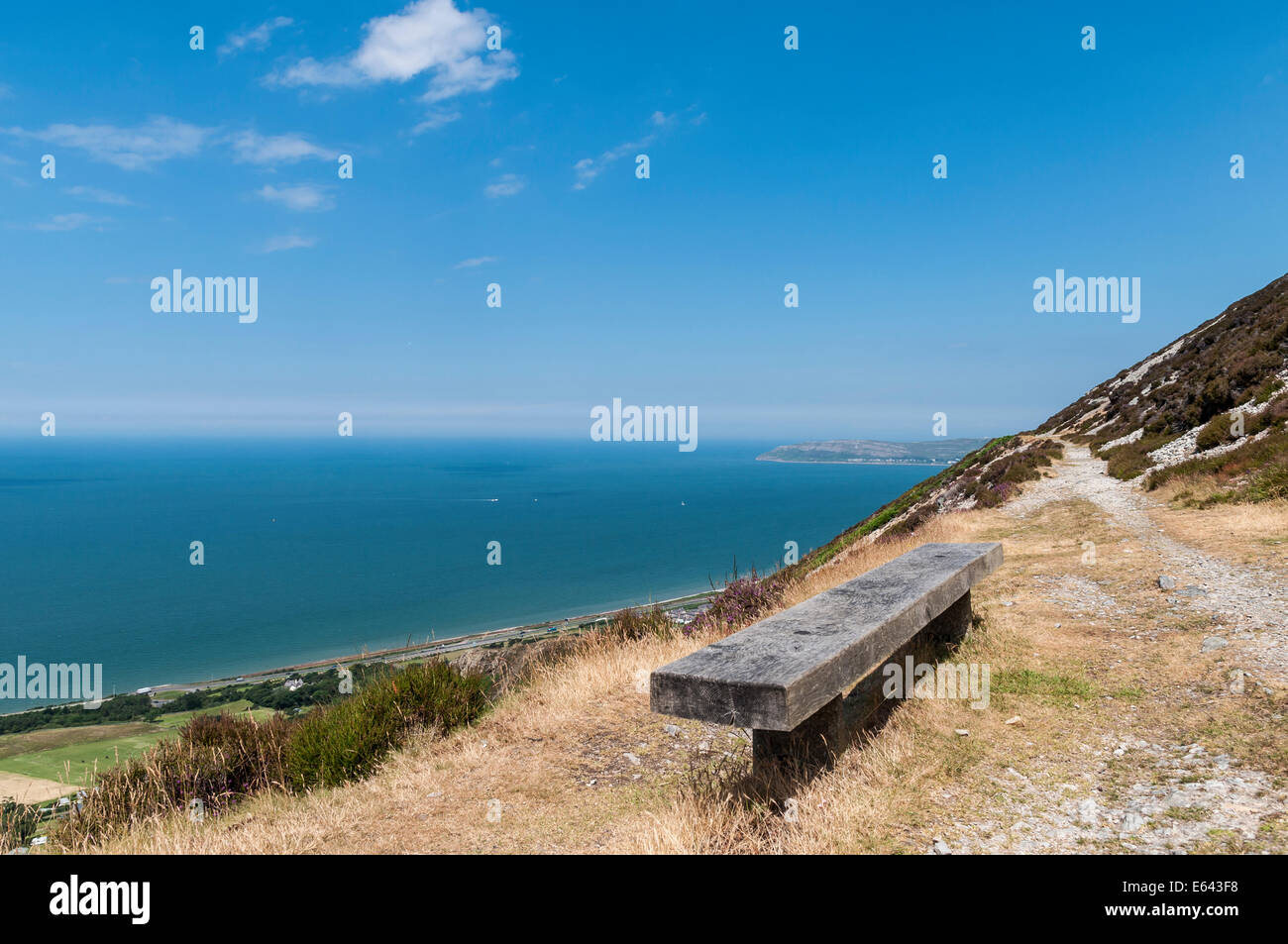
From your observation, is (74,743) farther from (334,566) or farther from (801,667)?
(334,566)

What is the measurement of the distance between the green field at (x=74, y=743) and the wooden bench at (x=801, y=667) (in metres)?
20.5

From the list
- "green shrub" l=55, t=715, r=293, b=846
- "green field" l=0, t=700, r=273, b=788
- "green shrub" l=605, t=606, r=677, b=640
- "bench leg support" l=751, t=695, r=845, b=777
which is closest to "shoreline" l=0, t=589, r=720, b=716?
"green field" l=0, t=700, r=273, b=788

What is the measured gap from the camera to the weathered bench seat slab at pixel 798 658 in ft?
10.1

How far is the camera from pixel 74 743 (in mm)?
25500

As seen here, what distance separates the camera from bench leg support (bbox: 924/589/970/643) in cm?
607

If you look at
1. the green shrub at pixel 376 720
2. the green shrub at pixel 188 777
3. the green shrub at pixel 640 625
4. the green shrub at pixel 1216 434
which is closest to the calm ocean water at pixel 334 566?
the green shrub at pixel 640 625

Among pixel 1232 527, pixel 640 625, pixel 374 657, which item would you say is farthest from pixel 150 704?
pixel 1232 527

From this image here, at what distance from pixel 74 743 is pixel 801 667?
110ft

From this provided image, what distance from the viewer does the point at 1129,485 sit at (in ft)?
51.3

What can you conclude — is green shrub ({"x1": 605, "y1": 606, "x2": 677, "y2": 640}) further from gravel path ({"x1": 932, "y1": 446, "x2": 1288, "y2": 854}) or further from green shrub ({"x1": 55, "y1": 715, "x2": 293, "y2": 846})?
gravel path ({"x1": 932, "y1": 446, "x2": 1288, "y2": 854})

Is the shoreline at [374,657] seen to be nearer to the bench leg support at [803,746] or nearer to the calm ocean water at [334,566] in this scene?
the calm ocean water at [334,566]
